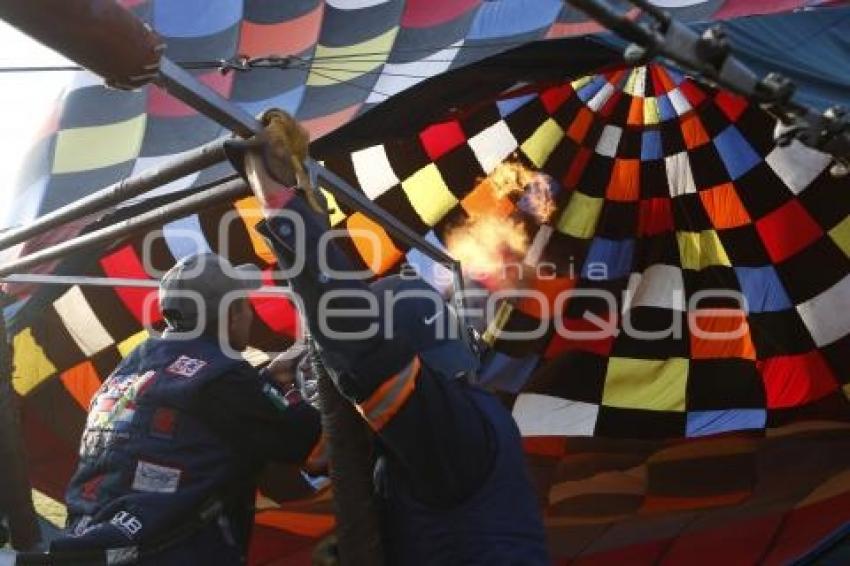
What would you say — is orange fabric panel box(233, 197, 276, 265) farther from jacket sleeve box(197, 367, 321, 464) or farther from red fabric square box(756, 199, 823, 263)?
red fabric square box(756, 199, 823, 263)

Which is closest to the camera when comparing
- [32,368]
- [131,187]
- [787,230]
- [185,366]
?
[131,187]

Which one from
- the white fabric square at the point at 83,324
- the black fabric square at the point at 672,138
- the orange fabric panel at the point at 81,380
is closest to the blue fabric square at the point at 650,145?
the black fabric square at the point at 672,138

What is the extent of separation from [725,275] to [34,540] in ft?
9.48

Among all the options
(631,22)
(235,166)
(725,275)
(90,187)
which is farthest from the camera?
(725,275)

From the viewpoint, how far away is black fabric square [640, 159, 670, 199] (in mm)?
4266

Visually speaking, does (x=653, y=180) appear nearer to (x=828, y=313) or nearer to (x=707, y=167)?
(x=707, y=167)

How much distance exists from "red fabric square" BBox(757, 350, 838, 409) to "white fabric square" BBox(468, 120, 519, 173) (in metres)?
1.39

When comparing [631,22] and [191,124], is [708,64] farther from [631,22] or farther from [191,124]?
[191,124]

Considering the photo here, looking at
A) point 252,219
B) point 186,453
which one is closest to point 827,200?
point 252,219

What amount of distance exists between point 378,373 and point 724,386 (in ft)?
9.67

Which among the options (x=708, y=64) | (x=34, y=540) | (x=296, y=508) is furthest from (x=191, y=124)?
(x=708, y=64)

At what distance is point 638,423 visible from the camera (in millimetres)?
4164

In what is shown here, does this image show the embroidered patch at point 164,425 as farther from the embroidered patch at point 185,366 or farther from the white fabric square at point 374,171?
the white fabric square at point 374,171

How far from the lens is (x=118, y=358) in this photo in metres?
4.16
